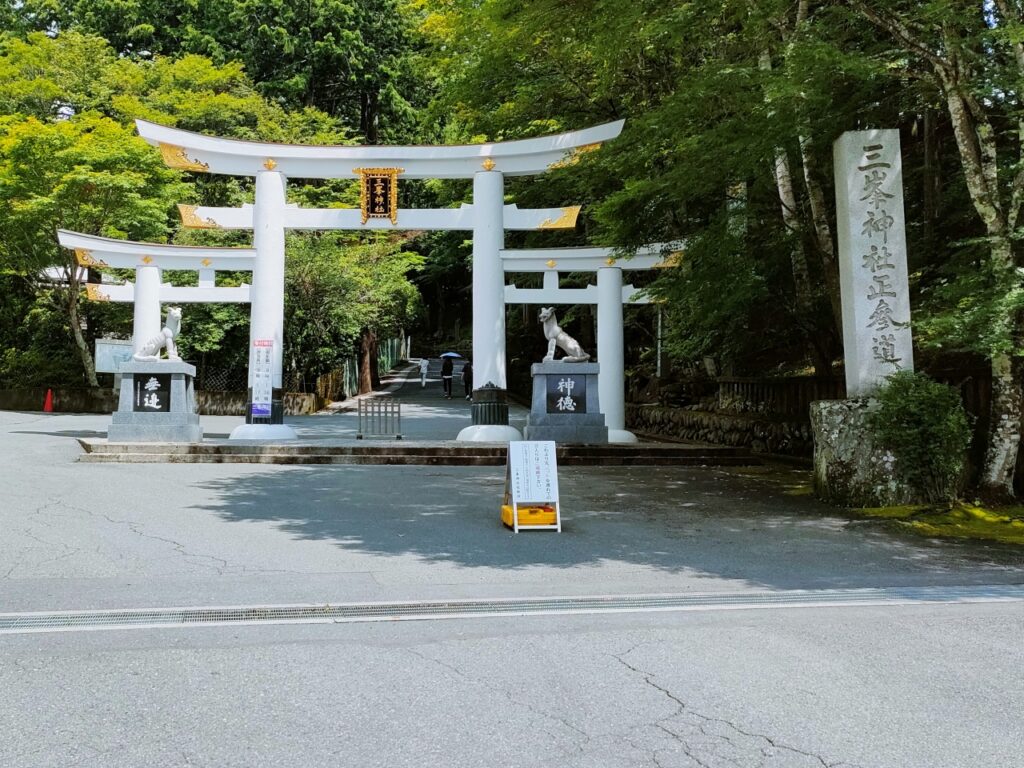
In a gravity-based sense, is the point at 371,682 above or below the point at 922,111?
below

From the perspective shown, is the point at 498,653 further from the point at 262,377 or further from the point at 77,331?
the point at 77,331

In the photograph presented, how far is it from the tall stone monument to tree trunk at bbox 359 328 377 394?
2628 cm

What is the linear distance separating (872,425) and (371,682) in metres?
7.51

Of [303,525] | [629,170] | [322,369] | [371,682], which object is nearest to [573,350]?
[629,170]

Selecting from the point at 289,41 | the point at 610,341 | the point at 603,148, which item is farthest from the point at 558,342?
the point at 289,41

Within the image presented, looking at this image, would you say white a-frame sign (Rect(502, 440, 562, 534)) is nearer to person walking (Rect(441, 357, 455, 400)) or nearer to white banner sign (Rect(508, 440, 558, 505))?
white banner sign (Rect(508, 440, 558, 505))

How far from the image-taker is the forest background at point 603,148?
885 cm

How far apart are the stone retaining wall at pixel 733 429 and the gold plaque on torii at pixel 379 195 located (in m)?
8.30

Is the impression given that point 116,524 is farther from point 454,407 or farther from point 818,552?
point 454,407

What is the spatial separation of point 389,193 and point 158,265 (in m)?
6.09

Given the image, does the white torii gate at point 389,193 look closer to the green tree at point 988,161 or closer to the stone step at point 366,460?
the stone step at point 366,460

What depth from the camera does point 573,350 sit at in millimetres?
16016

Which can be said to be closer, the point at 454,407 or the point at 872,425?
the point at 872,425

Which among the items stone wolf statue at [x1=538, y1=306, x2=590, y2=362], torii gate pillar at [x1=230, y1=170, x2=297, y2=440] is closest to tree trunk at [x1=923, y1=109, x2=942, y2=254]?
stone wolf statue at [x1=538, y1=306, x2=590, y2=362]
